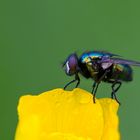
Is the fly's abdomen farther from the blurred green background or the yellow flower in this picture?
the blurred green background

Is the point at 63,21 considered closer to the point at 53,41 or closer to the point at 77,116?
the point at 53,41

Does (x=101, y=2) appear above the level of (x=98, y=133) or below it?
above

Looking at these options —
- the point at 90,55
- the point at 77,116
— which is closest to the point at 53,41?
the point at 90,55

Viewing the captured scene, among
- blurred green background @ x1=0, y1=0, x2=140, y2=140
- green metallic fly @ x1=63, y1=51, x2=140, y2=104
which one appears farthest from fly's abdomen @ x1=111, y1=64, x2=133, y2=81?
blurred green background @ x1=0, y1=0, x2=140, y2=140

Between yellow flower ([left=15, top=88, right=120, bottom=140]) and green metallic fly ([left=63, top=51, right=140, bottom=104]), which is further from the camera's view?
green metallic fly ([left=63, top=51, right=140, bottom=104])

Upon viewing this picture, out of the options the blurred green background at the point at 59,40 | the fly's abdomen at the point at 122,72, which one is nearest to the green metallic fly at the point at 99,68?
the fly's abdomen at the point at 122,72

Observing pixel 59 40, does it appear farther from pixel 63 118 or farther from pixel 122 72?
pixel 63 118
